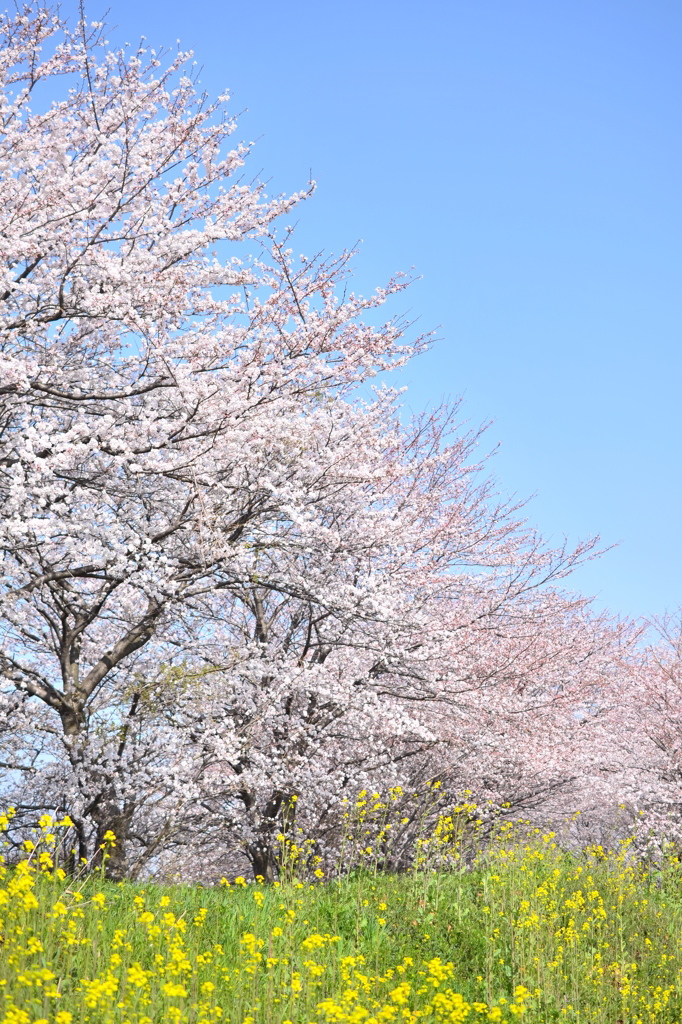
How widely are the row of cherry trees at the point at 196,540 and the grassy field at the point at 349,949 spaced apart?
7.08ft

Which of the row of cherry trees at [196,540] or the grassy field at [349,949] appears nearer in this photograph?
the grassy field at [349,949]

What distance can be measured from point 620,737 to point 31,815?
1465 cm

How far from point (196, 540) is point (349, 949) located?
14.5 ft

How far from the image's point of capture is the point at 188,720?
11.1 m

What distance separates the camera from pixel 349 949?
6000 mm

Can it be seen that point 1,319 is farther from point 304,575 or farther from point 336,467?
point 304,575

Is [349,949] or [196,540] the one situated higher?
[196,540]

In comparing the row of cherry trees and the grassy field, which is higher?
the row of cherry trees

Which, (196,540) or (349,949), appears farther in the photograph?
(196,540)

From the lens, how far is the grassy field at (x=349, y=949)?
4.30 meters

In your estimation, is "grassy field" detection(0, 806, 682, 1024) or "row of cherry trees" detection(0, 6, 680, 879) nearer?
"grassy field" detection(0, 806, 682, 1024)

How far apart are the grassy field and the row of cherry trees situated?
2.16 m

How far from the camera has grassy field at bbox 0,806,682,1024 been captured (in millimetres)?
4301

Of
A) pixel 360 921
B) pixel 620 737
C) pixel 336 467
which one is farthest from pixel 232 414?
pixel 620 737
